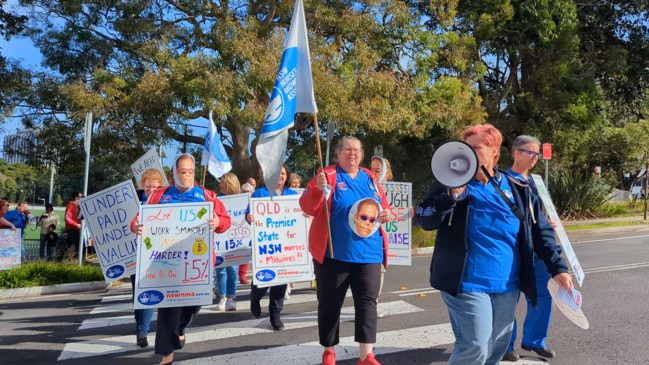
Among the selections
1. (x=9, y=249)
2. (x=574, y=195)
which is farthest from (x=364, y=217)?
(x=574, y=195)

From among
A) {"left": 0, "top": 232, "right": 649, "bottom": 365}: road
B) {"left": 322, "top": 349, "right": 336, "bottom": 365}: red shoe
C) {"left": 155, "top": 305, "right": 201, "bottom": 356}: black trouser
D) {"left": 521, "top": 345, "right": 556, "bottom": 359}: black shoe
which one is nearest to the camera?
{"left": 322, "top": 349, "right": 336, "bottom": 365}: red shoe

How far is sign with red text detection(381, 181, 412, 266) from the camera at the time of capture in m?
7.08

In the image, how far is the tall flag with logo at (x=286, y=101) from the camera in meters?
4.81

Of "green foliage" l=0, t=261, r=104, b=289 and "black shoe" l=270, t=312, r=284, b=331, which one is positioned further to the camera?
"green foliage" l=0, t=261, r=104, b=289

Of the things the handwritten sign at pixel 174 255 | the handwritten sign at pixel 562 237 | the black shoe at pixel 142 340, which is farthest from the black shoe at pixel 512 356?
the black shoe at pixel 142 340

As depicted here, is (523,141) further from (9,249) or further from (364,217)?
(9,249)

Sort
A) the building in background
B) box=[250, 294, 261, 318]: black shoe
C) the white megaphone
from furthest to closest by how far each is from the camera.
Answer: the building in background
box=[250, 294, 261, 318]: black shoe
the white megaphone

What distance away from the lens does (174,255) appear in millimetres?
4715

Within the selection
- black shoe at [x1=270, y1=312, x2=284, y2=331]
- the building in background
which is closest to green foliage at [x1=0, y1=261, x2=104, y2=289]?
black shoe at [x1=270, y1=312, x2=284, y2=331]

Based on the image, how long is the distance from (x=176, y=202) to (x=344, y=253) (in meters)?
1.62

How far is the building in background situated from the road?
8207mm

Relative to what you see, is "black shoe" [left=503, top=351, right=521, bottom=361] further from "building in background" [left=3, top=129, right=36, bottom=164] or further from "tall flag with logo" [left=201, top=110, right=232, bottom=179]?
"building in background" [left=3, top=129, right=36, bottom=164]

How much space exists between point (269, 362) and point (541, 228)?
2678 mm

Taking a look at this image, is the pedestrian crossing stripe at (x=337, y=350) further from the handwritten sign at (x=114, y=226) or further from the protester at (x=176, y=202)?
the handwritten sign at (x=114, y=226)
